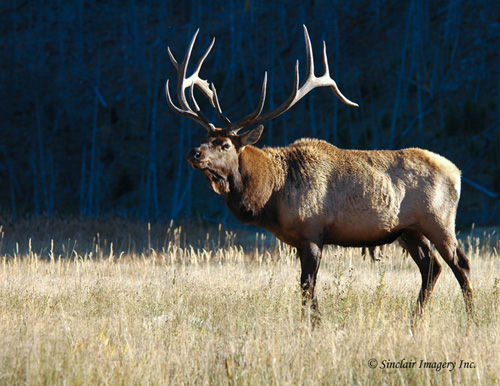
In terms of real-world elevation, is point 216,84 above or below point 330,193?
above

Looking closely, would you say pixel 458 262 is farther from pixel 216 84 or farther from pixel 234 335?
pixel 216 84

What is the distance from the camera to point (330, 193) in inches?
276

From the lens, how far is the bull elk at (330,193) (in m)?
6.91

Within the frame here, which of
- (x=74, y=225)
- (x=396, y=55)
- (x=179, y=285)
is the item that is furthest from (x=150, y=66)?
(x=179, y=285)

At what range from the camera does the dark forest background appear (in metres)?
25.3

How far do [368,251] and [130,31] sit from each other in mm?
25339

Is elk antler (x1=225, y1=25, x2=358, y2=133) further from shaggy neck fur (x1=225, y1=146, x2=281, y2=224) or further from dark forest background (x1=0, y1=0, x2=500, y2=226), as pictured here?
dark forest background (x1=0, y1=0, x2=500, y2=226)

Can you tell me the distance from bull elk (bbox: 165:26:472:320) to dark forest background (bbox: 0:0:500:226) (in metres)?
15.1

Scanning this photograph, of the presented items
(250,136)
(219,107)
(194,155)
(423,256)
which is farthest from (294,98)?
(423,256)

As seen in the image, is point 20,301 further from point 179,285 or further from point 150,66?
point 150,66

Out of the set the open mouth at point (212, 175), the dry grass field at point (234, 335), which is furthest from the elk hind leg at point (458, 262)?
the open mouth at point (212, 175)

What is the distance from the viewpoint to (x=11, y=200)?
104ft

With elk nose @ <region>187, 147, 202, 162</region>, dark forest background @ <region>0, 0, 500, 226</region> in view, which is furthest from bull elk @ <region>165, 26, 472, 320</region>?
dark forest background @ <region>0, 0, 500, 226</region>

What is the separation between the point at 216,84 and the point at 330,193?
923 inches
